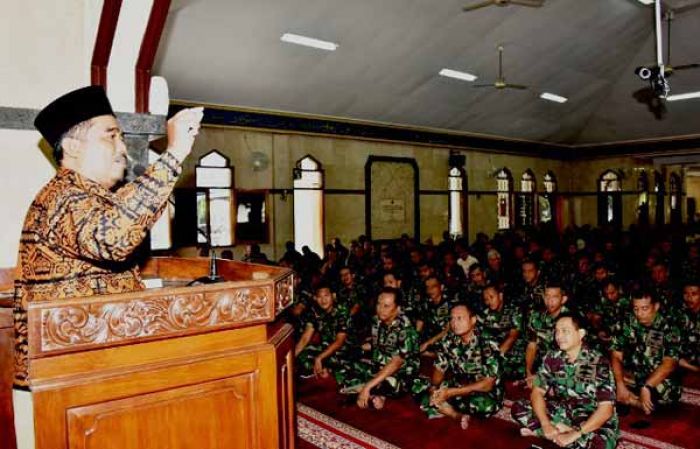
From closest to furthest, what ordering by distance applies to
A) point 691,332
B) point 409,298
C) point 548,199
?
1. point 691,332
2. point 409,298
3. point 548,199

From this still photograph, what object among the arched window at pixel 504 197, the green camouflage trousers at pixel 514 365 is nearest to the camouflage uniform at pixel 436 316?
the green camouflage trousers at pixel 514 365

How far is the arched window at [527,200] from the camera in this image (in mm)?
15727

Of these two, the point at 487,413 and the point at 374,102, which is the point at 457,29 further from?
the point at 487,413

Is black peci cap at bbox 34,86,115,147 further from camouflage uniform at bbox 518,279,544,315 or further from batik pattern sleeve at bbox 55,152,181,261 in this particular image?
camouflage uniform at bbox 518,279,544,315

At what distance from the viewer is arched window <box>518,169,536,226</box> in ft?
51.6

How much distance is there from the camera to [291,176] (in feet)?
34.4

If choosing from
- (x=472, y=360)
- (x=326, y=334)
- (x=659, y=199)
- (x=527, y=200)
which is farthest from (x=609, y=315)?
(x=659, y=199)

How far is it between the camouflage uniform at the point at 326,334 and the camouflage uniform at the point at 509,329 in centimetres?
136

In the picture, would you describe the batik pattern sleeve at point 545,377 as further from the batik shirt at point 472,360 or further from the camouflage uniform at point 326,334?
the camouflage uniform at point 326,334

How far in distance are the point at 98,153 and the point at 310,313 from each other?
457 cm

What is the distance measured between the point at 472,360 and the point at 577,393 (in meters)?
0.92

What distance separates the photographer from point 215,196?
377 inches

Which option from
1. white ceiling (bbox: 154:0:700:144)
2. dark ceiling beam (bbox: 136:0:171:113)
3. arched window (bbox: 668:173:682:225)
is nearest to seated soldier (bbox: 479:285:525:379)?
dark ceiling beam (bbox: 136:0:171:113)

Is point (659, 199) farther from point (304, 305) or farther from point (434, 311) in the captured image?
point (304, 305)
